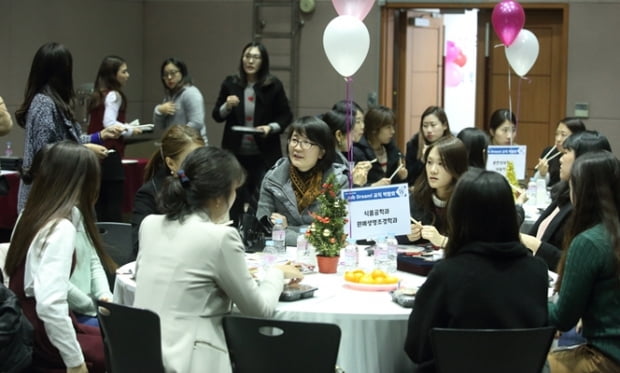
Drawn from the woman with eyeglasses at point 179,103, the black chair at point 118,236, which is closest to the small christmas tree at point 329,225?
the black chair at point 118,236

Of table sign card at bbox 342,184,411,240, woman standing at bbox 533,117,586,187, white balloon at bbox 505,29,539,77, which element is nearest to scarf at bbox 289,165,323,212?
table sign card at bbox 342,184,411,240

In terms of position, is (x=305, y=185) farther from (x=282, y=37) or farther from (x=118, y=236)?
(x=282, y=37)

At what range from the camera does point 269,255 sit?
3613mm

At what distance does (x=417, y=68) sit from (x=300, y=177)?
600 centimetres

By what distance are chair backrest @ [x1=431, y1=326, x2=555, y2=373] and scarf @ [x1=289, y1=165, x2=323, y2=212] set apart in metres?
1.88

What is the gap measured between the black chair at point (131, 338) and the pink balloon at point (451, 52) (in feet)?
30.4

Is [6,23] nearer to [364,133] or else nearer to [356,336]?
[364,133]

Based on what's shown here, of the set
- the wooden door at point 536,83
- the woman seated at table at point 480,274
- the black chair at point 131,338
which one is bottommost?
the black chair at point 131,338

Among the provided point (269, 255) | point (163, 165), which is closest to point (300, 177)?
point (163, 165)

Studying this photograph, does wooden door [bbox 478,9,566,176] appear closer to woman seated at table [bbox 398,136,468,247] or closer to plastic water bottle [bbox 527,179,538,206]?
plastic water bottle [bbox 527,179,538,206]

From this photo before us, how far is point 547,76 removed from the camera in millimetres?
9195

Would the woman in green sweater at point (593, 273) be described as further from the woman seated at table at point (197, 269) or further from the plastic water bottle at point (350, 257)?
the woman seated at table at point (197, 269)

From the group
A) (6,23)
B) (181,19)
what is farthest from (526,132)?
(6,23)

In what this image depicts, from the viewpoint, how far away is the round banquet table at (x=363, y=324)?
9.58 feet
